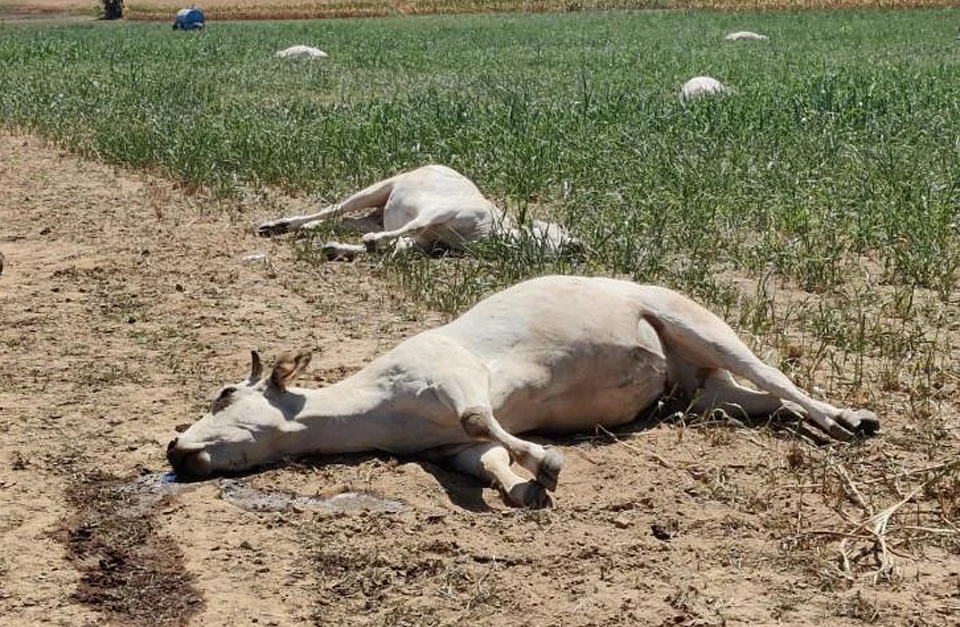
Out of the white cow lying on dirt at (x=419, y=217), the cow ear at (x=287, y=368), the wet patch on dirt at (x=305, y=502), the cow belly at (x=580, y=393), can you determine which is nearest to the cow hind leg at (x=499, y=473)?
the cow belly at (x=580, y=393)

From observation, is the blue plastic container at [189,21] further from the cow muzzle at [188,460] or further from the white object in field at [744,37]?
the cow muzzle at [188,460]

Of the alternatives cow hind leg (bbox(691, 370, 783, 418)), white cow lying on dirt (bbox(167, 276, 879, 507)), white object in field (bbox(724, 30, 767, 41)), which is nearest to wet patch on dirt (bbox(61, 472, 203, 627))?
white cow lying on dirt (bbox(167, 276, 879, 507))

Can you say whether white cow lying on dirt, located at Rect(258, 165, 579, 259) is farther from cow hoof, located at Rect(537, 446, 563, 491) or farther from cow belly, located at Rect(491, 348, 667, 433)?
cow hoof, located at Rect(537, 446, 563, 491)

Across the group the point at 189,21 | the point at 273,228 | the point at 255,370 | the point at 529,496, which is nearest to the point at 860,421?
the point at 529,496

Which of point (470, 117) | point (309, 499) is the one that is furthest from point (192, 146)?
point (309, 499)

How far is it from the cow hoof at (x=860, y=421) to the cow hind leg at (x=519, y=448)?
4.39 feet

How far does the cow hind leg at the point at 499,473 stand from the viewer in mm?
5242

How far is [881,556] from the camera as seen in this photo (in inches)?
182

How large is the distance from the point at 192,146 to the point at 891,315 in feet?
25.7

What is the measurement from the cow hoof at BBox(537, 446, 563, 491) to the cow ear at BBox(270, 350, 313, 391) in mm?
1083

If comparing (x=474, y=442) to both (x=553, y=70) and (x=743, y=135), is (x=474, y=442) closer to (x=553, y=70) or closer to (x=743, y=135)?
(x=743, y=135)

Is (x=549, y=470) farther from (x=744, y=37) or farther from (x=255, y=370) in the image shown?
(x=744, y=37)

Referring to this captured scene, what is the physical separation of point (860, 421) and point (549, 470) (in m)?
1.47

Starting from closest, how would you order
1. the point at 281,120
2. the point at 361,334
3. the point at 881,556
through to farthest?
the point at 881,556, the point at 361,334, the point at 281,120
